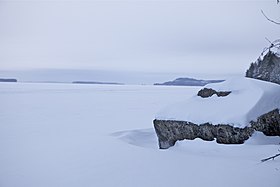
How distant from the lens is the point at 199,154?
7145mm

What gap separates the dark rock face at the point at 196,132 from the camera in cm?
772

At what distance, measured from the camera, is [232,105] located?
8305mm

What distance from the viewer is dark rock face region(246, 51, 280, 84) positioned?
32.4 feet

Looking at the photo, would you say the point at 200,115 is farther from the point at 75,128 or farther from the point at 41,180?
the point at 75,128

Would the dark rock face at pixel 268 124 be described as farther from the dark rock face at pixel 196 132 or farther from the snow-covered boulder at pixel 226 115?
the dark rock face at pixel 196 132

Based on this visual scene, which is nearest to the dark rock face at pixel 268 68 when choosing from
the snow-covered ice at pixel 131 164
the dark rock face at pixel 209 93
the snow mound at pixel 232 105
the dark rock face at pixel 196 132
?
the snow mound at pixel 232 105

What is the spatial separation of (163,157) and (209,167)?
1.40 metres

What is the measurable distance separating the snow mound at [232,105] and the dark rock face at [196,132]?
0.13 meters

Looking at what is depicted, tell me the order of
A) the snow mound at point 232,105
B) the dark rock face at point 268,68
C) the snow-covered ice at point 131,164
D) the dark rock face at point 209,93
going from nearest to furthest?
the snow-covered ice at point 131,164, the snow mound at point 232,105, the dark rock face at point 209,93, the dark rock face at point 268,68

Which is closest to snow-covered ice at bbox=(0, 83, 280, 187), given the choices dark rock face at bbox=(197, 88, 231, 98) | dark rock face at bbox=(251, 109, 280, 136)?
dark rock face at bbox=(251, 109, 280, 136)

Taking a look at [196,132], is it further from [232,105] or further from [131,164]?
[131,164]

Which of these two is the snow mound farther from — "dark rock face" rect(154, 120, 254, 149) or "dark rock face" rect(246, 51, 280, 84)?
"dark rock face" rect(246, 51, 280, 84)

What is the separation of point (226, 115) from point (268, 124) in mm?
1063

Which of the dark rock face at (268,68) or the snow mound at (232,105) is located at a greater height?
the dark rock face at (268,68)
